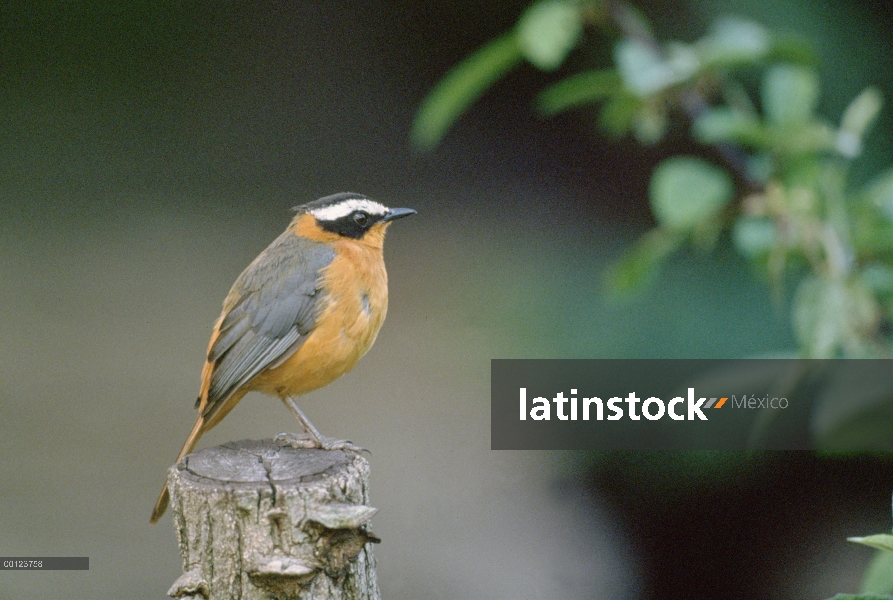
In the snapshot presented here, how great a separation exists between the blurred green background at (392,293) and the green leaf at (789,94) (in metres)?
1.59

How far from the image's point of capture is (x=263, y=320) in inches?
120

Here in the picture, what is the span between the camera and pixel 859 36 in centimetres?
358

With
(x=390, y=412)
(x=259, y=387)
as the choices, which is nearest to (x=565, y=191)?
(x=390, y=412)

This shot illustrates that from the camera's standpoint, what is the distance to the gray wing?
9.86 feet

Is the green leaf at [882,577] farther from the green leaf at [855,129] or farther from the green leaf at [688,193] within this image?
the green leaf at [855,129]

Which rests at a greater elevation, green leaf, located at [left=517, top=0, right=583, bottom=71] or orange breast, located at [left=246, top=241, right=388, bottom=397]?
green leaf, located at [left=517, top=0, right=583, bottom=71]

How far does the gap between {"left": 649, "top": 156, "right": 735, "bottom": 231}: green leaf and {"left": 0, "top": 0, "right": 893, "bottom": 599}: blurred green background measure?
1.65m

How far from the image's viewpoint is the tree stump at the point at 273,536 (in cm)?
223

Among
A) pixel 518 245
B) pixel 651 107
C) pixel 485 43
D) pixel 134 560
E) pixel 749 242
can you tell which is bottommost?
pixel 134 560

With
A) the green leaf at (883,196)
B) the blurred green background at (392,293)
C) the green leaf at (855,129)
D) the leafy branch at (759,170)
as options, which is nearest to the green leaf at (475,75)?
the leafy branch at (759,170)

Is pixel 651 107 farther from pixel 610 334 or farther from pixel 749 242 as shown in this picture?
pixel 610 334

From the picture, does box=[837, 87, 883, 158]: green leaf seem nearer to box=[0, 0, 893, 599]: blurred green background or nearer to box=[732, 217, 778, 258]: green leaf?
box=[732, 217, 778, 258]: green leaf

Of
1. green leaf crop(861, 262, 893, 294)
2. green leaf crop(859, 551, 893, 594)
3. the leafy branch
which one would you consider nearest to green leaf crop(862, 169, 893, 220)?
the leafy branch

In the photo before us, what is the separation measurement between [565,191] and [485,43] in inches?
37.2
